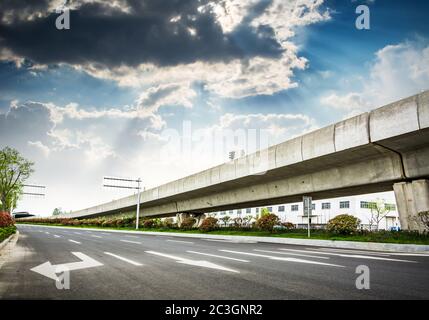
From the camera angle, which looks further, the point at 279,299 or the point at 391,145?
the point at 391,145

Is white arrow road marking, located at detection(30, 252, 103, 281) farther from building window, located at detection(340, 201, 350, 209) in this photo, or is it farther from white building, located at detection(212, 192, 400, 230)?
building window, located at detection(340, 201, 350, 209)

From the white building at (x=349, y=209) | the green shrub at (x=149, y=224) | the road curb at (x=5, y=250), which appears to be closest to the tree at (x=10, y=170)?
the green shrub at (x=149, y=224)

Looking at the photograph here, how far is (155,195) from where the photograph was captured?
132 ft

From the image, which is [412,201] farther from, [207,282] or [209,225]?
[209,225]

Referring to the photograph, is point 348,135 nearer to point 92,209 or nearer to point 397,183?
point 397,183

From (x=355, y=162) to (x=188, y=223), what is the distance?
22.2m

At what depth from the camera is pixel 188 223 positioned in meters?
36.2

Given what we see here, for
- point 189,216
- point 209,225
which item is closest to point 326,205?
point 189,216

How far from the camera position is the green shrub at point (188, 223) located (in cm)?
3622

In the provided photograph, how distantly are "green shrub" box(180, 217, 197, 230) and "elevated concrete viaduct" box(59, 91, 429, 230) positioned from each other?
34.0 ft

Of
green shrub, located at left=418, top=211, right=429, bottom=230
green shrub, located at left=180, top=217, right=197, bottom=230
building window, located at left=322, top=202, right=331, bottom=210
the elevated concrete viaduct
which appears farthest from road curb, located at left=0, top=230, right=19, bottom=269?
building window, located at left=322, top=202, right=331, bottom=210

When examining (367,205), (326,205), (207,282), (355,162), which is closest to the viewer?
(207,282)
